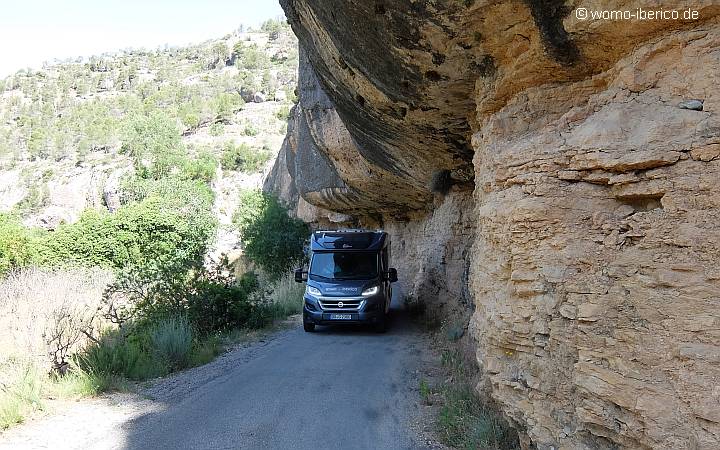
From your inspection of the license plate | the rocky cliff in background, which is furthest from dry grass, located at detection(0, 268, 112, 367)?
the rocky cliff in background

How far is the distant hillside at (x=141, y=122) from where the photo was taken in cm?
3978

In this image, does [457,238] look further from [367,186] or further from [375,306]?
[367,186]

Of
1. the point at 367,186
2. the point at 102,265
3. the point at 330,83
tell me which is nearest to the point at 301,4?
the point at 330,83

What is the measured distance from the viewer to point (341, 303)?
11.1 meters

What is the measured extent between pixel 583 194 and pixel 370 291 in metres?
7.73

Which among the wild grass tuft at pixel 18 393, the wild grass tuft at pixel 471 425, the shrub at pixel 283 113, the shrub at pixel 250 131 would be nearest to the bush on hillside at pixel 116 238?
the wild grass tuft at pixel 18 393

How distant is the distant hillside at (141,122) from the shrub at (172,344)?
70.1 feet

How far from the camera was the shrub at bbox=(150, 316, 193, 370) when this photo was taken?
26.9ft

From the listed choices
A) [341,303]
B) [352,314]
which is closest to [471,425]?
[352,314]

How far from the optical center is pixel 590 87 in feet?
14.0

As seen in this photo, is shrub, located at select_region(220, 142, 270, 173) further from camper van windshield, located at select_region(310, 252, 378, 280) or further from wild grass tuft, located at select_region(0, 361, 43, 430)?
wild grass tuft, located at select_region(0, 361, 43, 430)

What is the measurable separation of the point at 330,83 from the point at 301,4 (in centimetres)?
158

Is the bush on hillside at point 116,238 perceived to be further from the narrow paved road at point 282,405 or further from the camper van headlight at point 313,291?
the narrow paved road at point 282,405

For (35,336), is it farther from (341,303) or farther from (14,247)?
(14,247)
